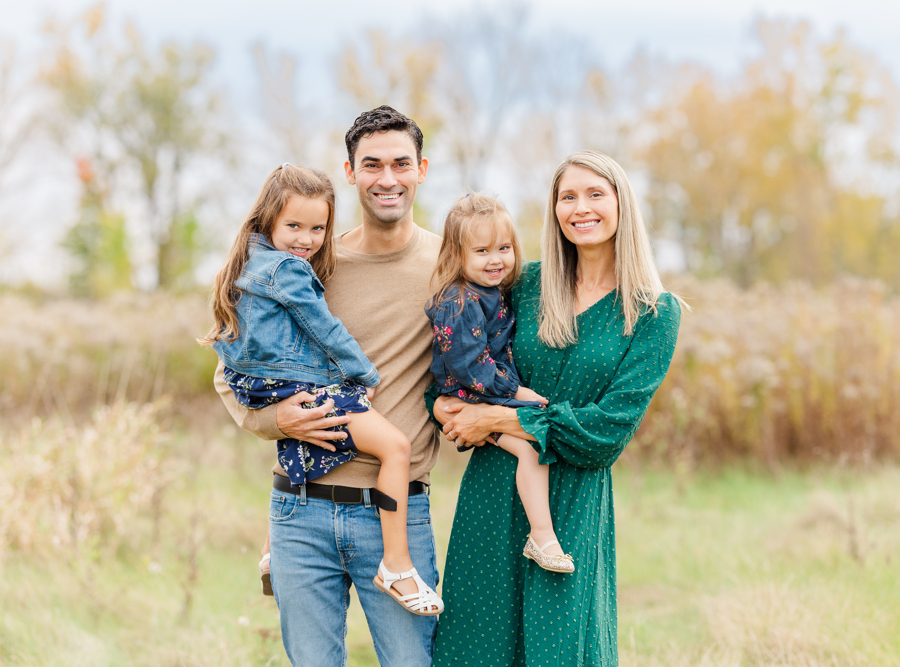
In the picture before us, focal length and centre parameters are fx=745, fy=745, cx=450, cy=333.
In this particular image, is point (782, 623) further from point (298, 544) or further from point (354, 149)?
point (354, 149)

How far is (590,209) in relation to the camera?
8.22 ft

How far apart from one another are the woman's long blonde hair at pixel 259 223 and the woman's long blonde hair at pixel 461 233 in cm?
41

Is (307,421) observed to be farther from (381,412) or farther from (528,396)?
(528,396)

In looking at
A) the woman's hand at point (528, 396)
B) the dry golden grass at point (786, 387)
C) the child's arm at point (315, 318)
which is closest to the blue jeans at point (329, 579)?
the child's arm at point (315, 318)

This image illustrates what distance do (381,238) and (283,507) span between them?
3.21ft

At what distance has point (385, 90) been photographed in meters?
24.7

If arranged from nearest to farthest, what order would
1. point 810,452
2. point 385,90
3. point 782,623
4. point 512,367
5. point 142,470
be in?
point 512,367 < point 782,623 < point 142,470 < point 810,452 < point 385,90

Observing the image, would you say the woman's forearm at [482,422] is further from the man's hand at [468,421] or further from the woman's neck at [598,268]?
the woman's neck at [598,268]

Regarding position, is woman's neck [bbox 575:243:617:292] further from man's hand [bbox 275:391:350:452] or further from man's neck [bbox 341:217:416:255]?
man's hand [bbox 275:391:350:452]

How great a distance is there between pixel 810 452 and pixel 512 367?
5.27m

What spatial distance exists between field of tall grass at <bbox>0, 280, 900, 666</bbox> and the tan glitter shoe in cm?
134

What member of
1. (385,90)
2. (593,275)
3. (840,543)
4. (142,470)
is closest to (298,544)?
(593,275)

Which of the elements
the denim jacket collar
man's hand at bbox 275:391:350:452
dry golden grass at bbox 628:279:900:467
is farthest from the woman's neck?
dry golden grass at bbox 628:279:900:467

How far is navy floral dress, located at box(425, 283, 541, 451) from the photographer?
8.01 ft
